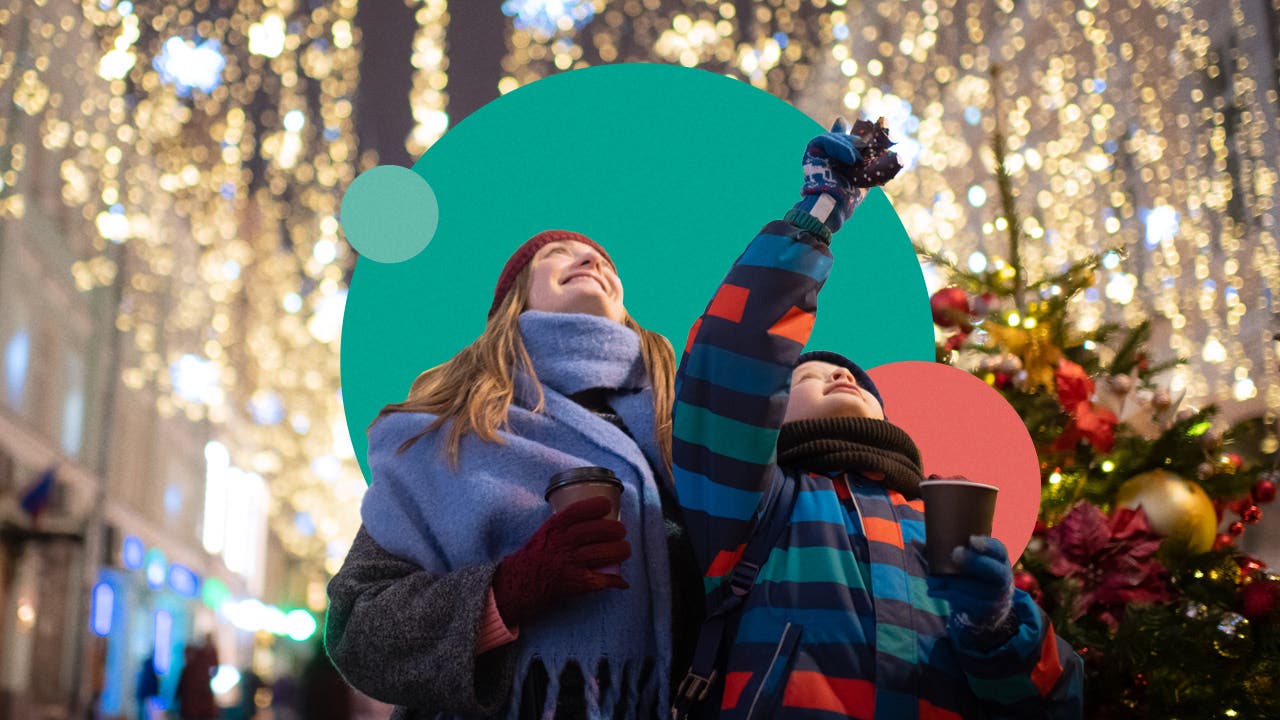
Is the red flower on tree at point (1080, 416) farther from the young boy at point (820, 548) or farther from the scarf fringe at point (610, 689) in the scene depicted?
the scarf fringe at point (610, 689)

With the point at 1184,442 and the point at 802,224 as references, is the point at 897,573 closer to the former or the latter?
the point at 802,224

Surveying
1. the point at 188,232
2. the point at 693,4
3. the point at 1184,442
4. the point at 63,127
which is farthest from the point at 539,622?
the point at 188,232

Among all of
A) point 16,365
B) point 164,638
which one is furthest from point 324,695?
point 164,638

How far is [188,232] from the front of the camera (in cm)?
2630

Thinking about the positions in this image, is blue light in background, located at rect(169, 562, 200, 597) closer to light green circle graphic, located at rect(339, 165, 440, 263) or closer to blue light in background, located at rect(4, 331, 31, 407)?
blue light in background, located at rect(4, 331, 31, 407)

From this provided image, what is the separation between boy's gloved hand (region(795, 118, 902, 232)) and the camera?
85.1 inches

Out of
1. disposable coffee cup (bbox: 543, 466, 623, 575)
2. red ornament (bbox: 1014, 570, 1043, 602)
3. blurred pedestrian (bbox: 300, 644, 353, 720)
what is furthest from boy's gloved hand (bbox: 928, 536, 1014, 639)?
blurred pedestrian (bbox: 300, 644, 353, 720)

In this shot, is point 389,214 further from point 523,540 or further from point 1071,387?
point 1071,387

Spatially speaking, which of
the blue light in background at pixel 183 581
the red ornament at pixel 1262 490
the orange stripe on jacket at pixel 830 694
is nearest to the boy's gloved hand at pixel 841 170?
the orange stripe on jacket at pixel 830 694

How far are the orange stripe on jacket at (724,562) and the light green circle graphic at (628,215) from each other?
33.8 inches

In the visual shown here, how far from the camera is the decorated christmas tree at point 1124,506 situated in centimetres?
276

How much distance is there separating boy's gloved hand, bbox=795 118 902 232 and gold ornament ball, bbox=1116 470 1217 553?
1.50 meters

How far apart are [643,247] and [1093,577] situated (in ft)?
4.63

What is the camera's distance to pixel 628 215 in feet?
9.86
